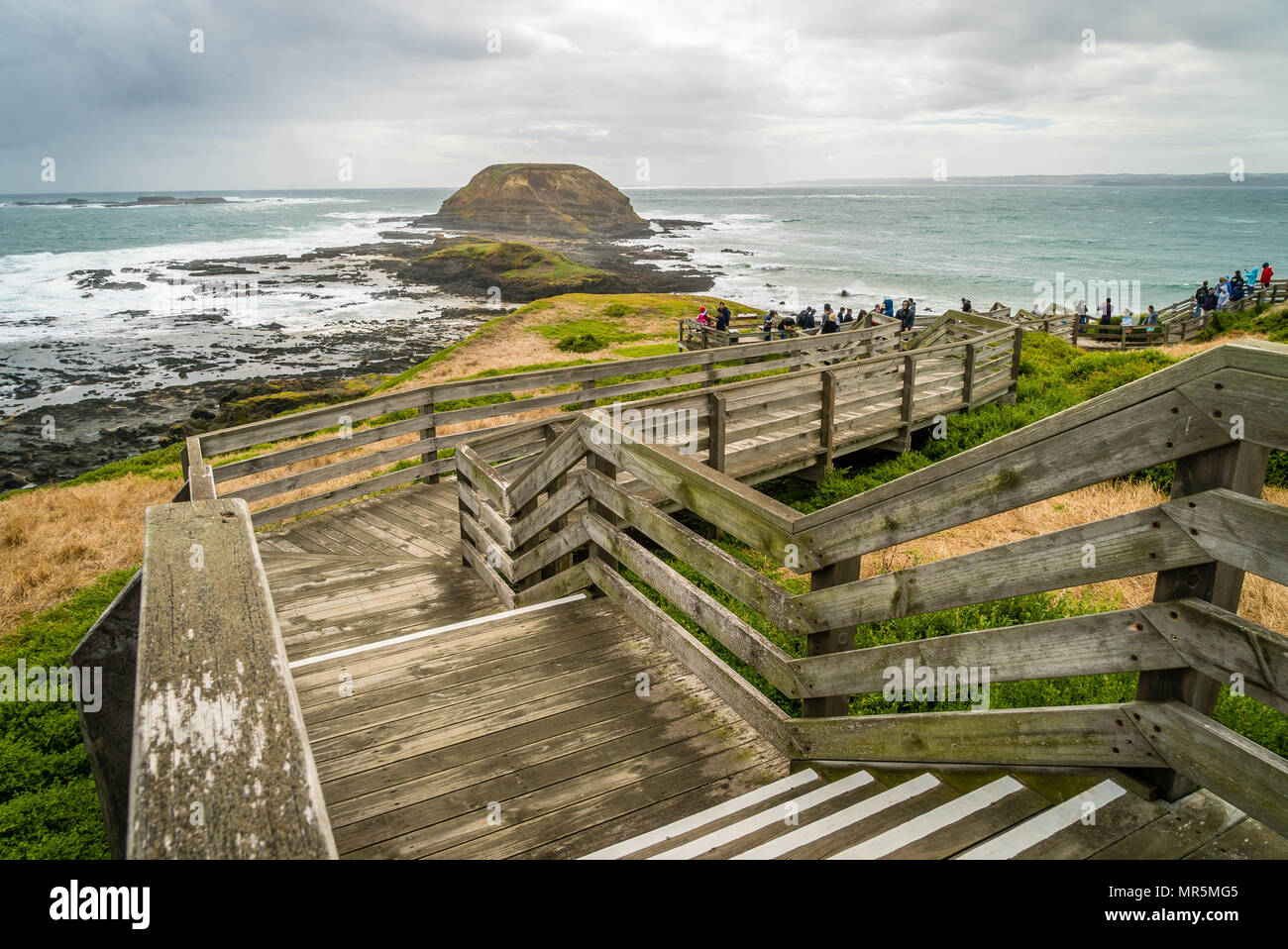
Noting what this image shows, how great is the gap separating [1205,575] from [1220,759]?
46cm

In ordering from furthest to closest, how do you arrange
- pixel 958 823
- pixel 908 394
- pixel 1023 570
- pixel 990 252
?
1. pixel 990 252
2. pixel 908 394
3. pixel 958 823
4. pixel 1023 570

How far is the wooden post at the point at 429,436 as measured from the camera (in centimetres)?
912

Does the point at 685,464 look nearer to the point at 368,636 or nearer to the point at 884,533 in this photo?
the point at 884,533

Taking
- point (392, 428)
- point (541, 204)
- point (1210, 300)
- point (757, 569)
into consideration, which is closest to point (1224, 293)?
point (1210, 300)

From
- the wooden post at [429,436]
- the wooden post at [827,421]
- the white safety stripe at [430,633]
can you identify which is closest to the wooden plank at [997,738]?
the white safety stripe at [430,633]

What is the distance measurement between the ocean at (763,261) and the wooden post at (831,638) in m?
36.0

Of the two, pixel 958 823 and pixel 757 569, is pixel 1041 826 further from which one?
pixel 757 569

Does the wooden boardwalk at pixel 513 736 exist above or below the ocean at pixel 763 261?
below

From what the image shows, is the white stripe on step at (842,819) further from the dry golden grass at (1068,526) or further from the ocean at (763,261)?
the ocean at (763,261)

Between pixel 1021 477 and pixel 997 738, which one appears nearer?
pixel 1021 477

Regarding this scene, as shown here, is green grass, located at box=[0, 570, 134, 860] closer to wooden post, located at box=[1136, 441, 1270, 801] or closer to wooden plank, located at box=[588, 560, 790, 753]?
wooden plank, located at box=[588, 560, 790, 753]

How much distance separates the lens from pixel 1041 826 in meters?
2.45

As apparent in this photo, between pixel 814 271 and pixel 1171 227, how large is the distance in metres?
87.6
